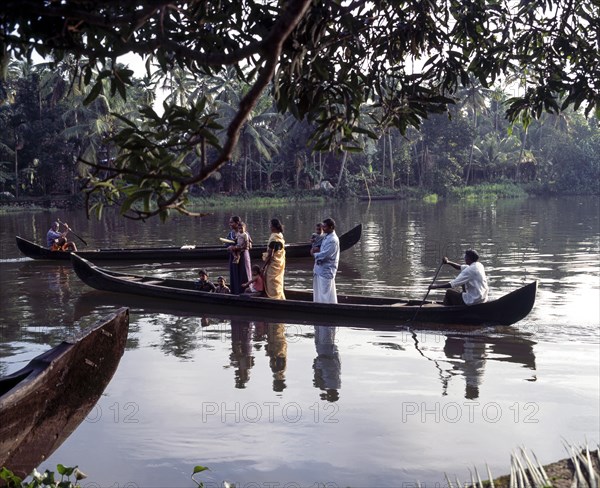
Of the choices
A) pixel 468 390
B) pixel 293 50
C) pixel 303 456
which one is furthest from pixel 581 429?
pixel 293 50

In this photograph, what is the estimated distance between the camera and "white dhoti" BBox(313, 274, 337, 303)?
10516 millimetres

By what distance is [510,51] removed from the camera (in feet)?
17.5

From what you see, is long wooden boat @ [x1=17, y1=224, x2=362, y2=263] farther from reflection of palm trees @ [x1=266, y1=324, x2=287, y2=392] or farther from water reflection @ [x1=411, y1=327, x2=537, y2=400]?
water reflection @ [x1=411, y1=327, x2=537, y2=400]

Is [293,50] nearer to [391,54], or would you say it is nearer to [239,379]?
[391,54]

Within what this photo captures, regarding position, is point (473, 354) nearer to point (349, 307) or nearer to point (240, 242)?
point (349, 307)

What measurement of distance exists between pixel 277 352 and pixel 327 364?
826 mm

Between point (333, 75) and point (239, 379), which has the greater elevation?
point (333, 75)

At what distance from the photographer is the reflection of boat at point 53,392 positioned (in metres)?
4.69

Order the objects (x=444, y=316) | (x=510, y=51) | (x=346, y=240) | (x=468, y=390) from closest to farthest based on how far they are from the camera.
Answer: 1. (x=510, y=51)
2. (x=468, y=390)
3. (x=444, y=316)
4. (x=346, y=240)

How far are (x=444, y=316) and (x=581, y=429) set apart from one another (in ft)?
11.7

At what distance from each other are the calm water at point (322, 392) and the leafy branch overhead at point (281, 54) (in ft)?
8.50

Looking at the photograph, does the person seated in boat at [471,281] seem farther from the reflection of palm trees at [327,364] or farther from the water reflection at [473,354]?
the reflection of palm trees at [327,364]

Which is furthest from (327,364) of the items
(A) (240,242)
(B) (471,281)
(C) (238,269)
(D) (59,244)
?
(D) (59,244)

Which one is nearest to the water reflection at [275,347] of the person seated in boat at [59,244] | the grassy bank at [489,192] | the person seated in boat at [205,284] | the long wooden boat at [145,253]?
the person seated in boat at [205,284]
